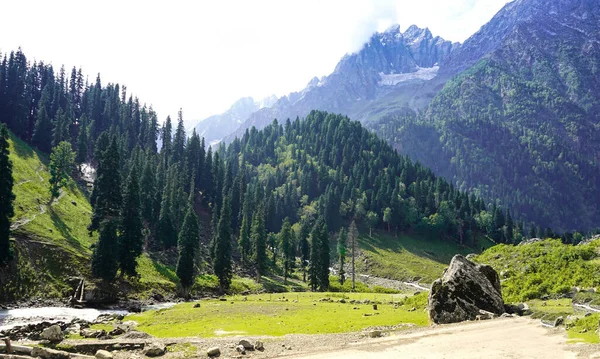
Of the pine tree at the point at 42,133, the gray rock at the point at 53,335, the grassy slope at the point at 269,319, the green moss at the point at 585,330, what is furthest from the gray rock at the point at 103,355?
the pine tree at the point at 42,133

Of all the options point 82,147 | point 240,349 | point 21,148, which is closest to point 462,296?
point 240,349

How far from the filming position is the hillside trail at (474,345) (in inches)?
1043

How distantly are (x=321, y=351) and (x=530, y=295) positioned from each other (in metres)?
36.6

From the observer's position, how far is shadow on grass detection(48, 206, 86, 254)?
8656 centimetres

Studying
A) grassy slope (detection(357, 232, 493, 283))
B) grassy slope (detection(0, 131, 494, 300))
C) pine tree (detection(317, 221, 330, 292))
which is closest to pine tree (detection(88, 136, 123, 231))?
grassy slope (detection(0, 131, 494, 300))

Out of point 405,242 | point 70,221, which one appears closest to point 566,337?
point 70,221

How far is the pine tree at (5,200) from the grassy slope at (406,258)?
127m

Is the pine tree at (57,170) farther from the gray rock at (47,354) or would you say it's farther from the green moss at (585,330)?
the green moss at (585,330)

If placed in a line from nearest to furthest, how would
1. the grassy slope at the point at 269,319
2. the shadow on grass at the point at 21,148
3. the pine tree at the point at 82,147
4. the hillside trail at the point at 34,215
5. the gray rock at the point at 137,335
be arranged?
the gray rock at the point at 137,335 → the grassy slope at the point at 269,319 → the hillside trail at the point at 34,215 → the shadow on grass at the point at 21,148 → the pine tree at the point at 82,147

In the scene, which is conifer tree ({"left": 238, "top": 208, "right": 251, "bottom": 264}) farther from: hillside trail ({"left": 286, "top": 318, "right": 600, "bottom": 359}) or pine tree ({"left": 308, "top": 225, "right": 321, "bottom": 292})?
hillside trail ({"left": 286, "top": 318, "right": 600, "bottom": 359})

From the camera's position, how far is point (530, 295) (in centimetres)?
5247

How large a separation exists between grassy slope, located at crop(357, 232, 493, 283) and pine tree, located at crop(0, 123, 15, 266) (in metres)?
127

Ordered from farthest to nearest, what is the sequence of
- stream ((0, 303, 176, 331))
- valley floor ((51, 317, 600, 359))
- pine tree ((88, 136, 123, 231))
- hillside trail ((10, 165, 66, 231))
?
pine tree ((88, 136, 123, 231)) → hillside trail ((10, 165, 66, 231)) → stream ((0, 303, 176, 331)) → valley floor ((51, 317, 600, 359))

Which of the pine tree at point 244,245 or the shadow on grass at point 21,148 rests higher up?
the shadow on grass at point 21,148
